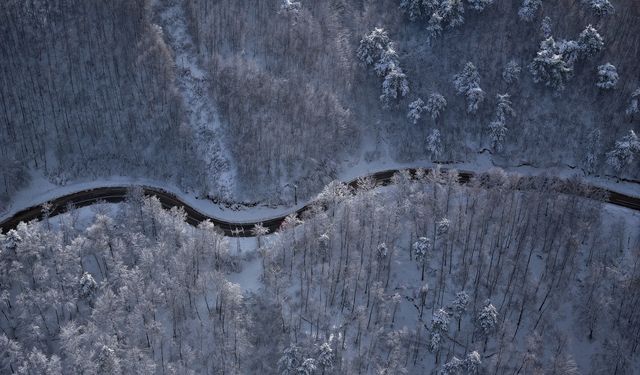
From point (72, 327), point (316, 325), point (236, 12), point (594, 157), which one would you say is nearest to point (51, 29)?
point (236, 12)

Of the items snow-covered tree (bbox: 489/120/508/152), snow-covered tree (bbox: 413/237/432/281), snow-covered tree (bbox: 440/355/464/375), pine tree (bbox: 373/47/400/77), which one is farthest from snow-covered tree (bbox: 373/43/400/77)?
snow-covered tree (bbox: 440/355/464/375)

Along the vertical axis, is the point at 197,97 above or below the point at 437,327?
above

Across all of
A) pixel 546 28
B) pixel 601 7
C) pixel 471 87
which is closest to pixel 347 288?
pixel 471 87

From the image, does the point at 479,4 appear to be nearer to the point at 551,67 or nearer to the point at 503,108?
the point at 551,67

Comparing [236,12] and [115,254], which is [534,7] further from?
[115,254]

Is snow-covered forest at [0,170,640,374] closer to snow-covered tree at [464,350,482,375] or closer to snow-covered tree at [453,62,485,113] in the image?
snow-covered tree at [464,350,482,375]

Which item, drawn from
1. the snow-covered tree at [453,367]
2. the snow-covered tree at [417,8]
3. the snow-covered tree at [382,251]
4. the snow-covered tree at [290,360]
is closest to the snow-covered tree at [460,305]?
the snow-covered tree at [453,367]

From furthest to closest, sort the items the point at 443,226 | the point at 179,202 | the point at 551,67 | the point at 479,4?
the point at 479,4, the point at 551,67, the point at 179,202, the point at 443,226
